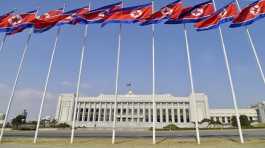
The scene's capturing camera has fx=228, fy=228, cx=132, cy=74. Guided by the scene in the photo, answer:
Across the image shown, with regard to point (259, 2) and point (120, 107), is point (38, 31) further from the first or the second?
point (120, 107)

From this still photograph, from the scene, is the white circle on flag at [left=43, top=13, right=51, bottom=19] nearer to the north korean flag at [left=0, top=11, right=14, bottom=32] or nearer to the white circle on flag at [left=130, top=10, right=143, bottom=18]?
the north korean flag at [left=0, top=11, right=14, bottom=32]

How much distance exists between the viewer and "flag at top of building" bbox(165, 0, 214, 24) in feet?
67.2

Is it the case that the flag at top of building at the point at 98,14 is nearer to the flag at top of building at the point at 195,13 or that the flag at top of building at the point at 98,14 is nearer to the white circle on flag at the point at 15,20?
the flag at top of building at the point at 195,13

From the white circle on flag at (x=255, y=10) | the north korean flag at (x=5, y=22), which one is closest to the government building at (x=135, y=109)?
the north korean flag at (x=5, y=22)

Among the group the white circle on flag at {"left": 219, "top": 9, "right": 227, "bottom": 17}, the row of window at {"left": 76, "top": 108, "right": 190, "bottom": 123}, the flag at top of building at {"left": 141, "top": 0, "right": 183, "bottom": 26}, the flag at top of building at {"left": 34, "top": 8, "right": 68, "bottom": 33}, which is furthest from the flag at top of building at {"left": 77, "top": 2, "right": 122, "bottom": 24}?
the row of window at {"left": 76, "top": 108, "right": 190, "bottom": 123}

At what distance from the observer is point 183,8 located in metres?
21.0

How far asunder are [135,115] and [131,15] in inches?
3879

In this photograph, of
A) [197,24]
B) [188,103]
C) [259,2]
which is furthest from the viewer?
[188,103]

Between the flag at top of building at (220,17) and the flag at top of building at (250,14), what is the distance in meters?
0.53

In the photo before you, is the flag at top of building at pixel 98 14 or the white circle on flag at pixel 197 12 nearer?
the white circle on flag at pixel 197 12

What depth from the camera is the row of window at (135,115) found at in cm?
11425

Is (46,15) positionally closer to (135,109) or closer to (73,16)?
(73,16)

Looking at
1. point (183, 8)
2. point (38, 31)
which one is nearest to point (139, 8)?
point (183, 8)

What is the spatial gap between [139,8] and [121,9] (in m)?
1.73
